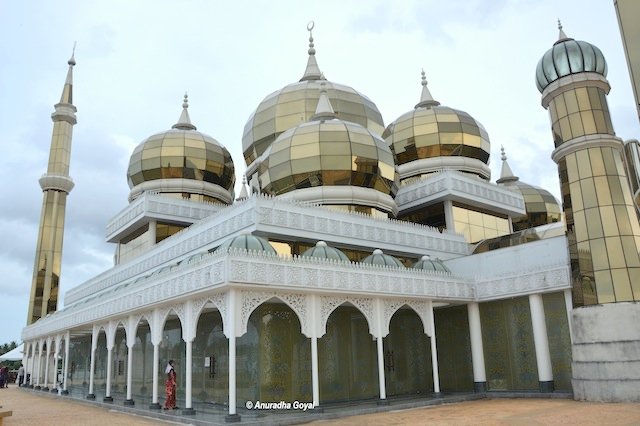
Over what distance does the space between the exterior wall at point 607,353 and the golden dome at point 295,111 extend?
17145 mm

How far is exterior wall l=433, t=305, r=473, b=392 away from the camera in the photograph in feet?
64.6

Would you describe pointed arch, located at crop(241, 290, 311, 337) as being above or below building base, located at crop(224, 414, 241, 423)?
above

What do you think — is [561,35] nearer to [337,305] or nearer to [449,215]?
[449,215]

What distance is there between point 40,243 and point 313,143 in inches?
1034

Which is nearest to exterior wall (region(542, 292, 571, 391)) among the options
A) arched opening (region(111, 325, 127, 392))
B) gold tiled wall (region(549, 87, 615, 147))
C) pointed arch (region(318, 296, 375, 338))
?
gold tiled wall (region(549, 87, 615, 147))

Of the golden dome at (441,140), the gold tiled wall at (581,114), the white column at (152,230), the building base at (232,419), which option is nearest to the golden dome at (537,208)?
the golden dome at (441,140)

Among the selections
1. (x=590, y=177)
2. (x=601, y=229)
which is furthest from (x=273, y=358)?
(x=590, y=177)

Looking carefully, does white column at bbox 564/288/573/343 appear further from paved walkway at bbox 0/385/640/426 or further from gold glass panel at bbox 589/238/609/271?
paved walkway at bbox 0/385/640/426

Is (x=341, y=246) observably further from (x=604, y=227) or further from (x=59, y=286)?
(x=59, y=286)

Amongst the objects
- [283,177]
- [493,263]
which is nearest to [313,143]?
[283,177]

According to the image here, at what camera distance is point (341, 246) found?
20719 mm

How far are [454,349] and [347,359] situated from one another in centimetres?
485

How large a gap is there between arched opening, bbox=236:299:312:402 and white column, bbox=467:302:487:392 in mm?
6401

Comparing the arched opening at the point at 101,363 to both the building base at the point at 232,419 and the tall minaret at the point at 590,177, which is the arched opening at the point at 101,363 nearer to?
the building base at the point at 232,419
